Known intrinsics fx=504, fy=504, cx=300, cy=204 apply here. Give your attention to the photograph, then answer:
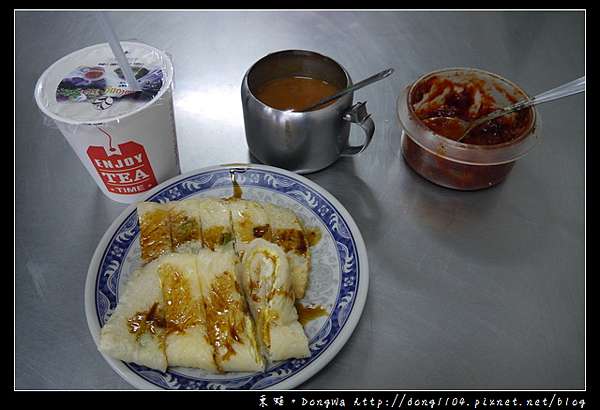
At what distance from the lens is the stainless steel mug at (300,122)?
150 centimetres

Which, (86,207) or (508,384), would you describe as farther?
(86,207)

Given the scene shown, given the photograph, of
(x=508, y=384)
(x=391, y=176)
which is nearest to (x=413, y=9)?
(x=391, y=176)

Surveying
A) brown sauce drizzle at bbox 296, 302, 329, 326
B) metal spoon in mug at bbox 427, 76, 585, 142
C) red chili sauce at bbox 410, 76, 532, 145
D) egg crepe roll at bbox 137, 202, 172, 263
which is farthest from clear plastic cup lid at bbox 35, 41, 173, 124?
metal spoon in mug at bbox 427, 76, 585, 142

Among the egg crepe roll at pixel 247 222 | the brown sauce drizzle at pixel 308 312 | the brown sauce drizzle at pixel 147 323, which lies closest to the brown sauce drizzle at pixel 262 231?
the egg crepe roll at pixel 247 222

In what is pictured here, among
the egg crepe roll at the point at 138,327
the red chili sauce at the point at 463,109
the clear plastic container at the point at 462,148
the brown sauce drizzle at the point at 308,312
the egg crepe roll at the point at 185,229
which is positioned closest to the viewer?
the egg crepe roll at the point at 138,327

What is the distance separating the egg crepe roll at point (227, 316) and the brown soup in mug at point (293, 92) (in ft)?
1.79

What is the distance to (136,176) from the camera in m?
1.53

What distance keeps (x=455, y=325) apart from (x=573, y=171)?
31.6 inches

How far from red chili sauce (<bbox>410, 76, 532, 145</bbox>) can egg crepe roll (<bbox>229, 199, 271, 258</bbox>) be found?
25.4 inches

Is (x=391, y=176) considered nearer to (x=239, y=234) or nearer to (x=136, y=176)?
(x=239, y=234)

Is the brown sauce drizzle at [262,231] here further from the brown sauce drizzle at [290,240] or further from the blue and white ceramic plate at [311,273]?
the blue and white ceramic plate at [311,273]

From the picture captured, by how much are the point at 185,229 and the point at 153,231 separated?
87mm

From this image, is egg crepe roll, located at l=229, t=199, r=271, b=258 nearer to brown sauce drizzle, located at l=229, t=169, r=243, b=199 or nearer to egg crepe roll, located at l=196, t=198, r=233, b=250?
egg crepe roll, located at l=196, t=198, r=233, b=250

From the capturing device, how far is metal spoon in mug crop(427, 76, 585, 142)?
5.03 ft
